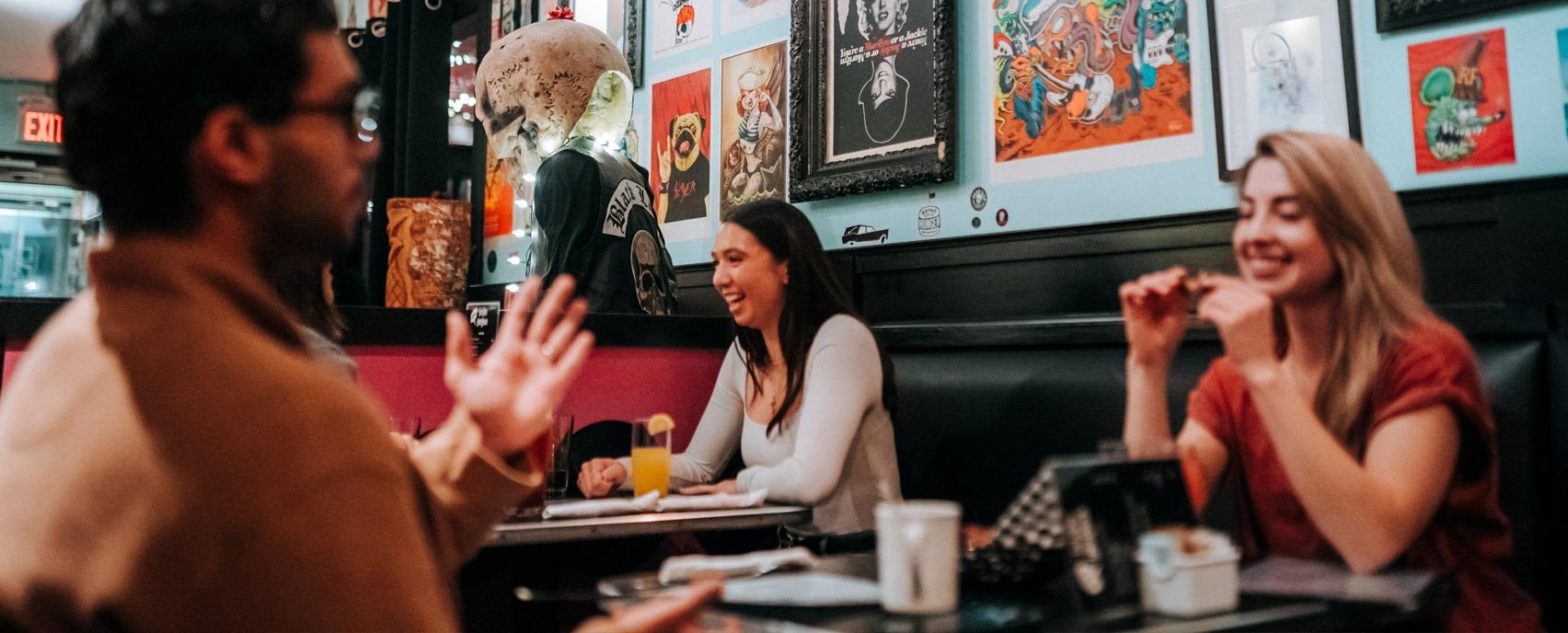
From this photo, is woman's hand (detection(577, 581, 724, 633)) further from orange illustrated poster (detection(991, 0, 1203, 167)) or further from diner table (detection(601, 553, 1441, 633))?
orange illustrated poster (detection(991, 0, 1203, 167))

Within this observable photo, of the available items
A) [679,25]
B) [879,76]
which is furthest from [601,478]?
[679,25]

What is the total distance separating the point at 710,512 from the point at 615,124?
1.68m

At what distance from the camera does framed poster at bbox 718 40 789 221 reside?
3.37 metres

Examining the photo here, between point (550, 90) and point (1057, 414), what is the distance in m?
1.82

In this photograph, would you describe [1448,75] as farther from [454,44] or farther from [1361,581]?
[454,44]

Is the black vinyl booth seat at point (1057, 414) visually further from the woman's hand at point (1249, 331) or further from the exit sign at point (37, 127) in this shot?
the exit sign at point (37, 127)

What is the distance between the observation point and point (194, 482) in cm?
67

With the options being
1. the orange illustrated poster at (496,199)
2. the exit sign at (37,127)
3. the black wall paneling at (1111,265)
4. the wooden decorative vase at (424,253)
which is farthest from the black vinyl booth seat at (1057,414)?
the exit sign at (37,127)

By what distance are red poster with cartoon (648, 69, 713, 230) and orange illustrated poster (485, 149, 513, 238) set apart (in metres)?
1.10

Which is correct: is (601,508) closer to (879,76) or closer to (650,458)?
(650,458)

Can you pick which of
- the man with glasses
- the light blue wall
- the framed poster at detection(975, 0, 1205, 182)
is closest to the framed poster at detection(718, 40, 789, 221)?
the light blue wall

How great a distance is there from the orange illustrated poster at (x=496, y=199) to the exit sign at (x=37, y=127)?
5852mm

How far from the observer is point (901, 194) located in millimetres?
2986

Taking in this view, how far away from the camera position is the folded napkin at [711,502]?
2086mm
